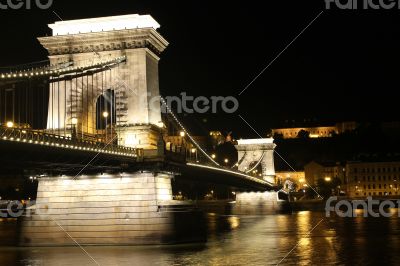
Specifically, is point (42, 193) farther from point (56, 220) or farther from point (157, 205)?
point (157, 205)

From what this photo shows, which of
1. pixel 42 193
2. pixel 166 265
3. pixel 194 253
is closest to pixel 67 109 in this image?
pixel 42 193

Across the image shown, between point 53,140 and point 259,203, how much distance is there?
6054 centimetres

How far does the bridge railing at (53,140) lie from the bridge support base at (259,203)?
169 ft

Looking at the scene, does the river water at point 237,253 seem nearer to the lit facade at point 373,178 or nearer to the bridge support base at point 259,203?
the bridge support base at point 259,203

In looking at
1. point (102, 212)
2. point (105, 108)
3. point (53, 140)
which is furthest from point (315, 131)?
point (53, 140)

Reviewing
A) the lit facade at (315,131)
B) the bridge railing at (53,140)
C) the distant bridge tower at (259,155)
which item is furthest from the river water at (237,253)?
the lit facade at (315,131)

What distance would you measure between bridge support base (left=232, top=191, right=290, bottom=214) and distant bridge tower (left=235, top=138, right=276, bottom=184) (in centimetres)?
1171

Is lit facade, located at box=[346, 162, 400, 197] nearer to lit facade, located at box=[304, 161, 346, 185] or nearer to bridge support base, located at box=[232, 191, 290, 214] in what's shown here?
lit facade, located at box=[304, 161, 346, 185]

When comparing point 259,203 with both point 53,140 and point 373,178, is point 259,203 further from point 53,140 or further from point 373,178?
point 53,140

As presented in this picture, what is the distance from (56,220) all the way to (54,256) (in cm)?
489

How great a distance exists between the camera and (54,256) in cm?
2905

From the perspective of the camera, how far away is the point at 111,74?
37750 millimetres

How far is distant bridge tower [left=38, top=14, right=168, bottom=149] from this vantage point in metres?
37.0

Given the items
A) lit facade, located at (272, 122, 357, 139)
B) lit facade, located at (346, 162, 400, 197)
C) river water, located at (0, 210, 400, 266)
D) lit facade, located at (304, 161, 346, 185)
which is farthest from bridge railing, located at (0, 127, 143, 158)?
lit facade, located at (272, 122, 357, 139)
